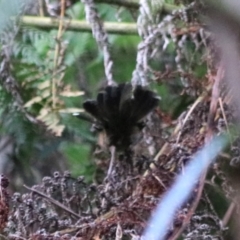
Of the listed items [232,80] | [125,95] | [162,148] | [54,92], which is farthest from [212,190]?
[232,80]

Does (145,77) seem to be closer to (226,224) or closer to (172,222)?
(226,224)

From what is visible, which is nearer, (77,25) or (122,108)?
(122,108)

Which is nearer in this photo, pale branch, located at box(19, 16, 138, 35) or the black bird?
the black bird

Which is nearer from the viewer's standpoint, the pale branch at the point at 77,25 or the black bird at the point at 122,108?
the black bird at the point at 122,108

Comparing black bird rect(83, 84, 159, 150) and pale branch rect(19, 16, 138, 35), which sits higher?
pale branch rect(19, 16, 138, 35)
